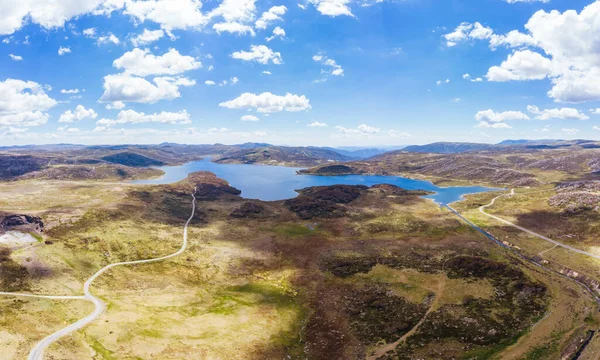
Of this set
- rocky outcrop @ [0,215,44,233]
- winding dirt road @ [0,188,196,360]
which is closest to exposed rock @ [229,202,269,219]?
winding dirt road @ [0,188,196,360]

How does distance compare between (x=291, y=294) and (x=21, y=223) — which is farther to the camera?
(x=21, y=223)

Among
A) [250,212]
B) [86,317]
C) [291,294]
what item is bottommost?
[291,294]

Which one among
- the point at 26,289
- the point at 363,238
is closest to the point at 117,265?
the point at 26,289

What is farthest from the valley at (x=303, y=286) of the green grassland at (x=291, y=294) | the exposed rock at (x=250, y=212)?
the exposed rock at (x=250, y=212)

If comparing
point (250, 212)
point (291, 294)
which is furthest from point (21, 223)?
point (291, 294)

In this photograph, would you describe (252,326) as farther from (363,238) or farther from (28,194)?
(28,194)

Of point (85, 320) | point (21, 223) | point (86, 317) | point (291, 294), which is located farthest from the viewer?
point (21, 223)

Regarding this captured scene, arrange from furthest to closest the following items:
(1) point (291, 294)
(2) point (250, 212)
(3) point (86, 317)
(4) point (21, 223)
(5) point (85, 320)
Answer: (2) point (250, 212)
(4) point (21, 223)
(1) point (291, 294)
(3) point (86, 317)
(5) point (85, 320)

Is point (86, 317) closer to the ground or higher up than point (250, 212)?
closer to the ground

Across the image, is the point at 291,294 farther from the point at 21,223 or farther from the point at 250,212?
the point at 21,223

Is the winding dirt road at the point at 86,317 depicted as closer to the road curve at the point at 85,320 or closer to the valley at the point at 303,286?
the road curve at the point at 85,320

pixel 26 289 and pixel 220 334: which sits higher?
pixel 26 289
